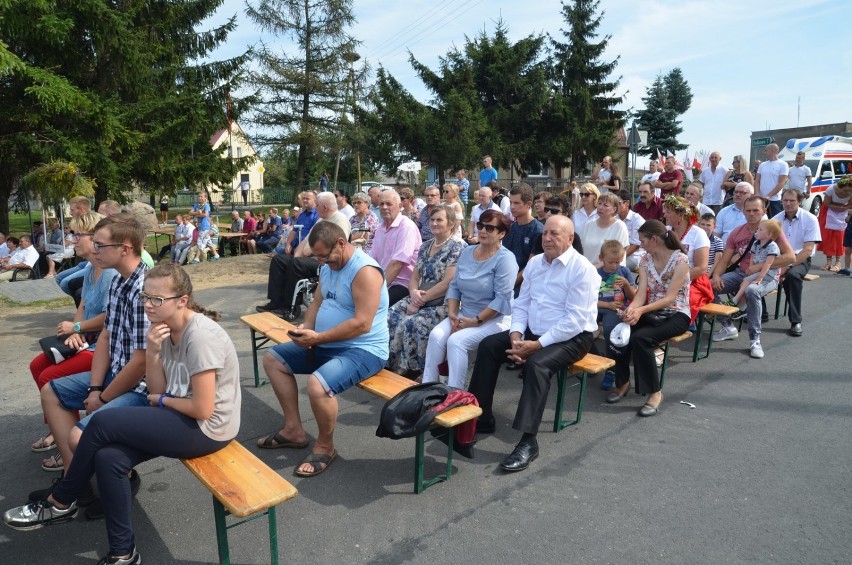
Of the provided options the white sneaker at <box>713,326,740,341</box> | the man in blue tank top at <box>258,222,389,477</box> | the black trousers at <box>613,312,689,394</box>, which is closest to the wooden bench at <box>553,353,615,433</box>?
the black trousers at <box>613,312,689,394</box>

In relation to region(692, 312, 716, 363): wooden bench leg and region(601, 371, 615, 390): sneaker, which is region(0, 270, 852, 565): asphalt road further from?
region(692, 312, 716, 363): wooden bench leg

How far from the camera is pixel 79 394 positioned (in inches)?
137

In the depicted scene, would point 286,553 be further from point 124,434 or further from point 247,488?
point 124,434

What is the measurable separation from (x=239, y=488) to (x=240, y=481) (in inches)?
2.5

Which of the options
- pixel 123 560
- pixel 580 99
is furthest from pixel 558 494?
Answer: pixel 580 99

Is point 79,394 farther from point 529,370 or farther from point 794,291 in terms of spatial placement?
point 794,291

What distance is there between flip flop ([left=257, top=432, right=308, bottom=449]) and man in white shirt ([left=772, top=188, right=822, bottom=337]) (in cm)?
576

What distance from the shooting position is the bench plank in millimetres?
2568

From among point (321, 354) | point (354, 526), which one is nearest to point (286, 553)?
point (354, 526)

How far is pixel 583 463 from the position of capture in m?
3.92

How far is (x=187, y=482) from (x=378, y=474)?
1.21m

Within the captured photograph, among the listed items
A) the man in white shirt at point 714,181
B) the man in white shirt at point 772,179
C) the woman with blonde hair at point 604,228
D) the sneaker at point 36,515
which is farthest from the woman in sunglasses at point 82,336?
the man in white shirt at point 772,179

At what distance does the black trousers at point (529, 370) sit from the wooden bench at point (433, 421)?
424mm

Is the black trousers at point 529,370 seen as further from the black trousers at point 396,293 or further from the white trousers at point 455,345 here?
the black trousers at point 396,293
